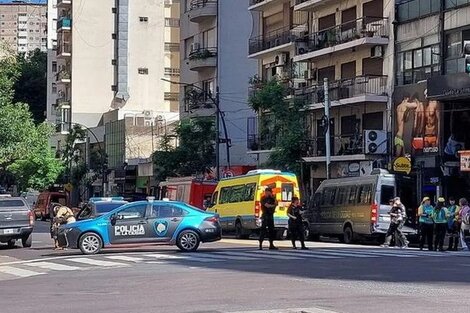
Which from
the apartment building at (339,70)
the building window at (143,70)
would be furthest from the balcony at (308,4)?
the building window at (143,70)

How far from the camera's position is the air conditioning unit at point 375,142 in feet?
142

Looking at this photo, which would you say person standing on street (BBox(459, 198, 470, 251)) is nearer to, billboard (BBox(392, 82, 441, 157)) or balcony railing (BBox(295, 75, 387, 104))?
billboard (BBox(392, 82, 441, 157))

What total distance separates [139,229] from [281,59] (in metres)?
29.0

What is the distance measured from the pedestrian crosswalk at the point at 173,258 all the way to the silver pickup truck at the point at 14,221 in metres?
6.41

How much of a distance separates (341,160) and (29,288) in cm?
2992

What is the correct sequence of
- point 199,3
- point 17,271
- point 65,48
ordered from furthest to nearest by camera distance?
point 65,48
point 199,3
point 17,271

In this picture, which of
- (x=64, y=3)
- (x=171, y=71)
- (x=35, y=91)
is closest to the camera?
(x=171, y=71)

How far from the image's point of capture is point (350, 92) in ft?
151

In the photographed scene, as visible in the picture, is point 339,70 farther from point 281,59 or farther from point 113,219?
point 113,219

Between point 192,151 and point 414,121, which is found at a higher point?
point 414,121

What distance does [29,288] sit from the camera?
18.0 metres

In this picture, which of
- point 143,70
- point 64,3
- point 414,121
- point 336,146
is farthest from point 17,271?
point 64,3

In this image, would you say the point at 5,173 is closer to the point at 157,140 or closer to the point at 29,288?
the point at 157,140

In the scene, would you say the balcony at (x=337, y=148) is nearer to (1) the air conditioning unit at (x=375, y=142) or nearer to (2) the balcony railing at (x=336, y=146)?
(2) the balcony railing at (x=336, y=146)
